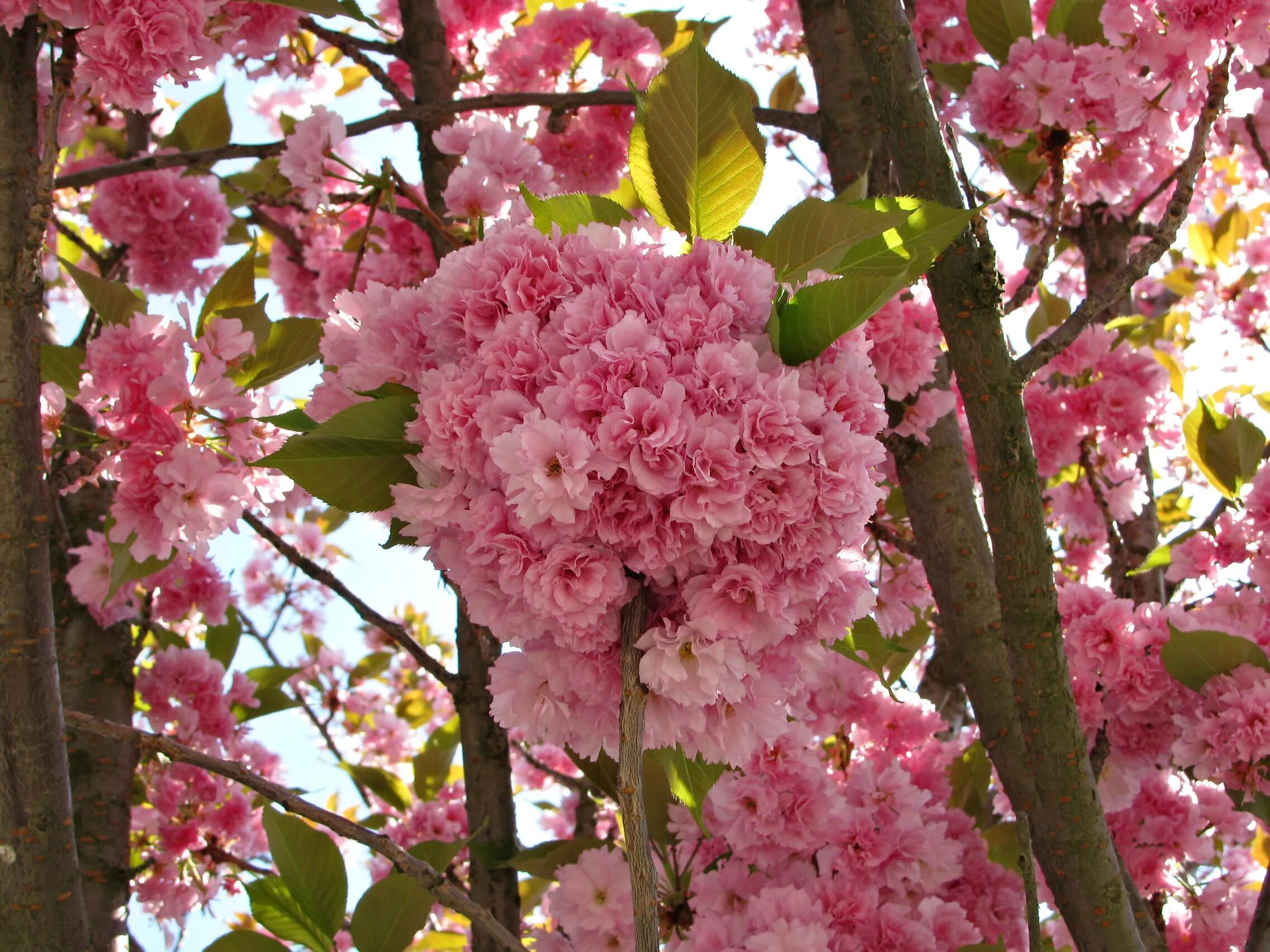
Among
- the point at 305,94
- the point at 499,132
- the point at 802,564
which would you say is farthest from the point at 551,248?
the point at 305,94

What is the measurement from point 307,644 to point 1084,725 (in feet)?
10.4

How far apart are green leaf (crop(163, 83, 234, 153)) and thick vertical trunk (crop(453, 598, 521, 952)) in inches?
54.9

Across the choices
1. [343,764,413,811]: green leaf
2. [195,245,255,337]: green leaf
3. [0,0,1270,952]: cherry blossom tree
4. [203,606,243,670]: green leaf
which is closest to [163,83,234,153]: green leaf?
[0,0,1270,952]: cherry blossom tree

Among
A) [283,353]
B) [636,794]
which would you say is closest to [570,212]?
[636,794]

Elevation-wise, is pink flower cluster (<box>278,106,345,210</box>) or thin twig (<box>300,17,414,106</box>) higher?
thin twig (<box>300,17,414,106</box>)

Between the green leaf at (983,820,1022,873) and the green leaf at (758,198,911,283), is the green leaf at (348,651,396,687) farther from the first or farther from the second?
the green leaf at (758,198,911,283)

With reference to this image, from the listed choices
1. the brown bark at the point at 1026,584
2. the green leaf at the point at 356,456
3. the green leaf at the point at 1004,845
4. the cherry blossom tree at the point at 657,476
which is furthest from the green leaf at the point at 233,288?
the green leaf at the point at 1004,845

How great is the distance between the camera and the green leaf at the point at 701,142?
3.28 ft

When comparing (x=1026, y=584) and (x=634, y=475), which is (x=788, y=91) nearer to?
(x=1026, y=584)

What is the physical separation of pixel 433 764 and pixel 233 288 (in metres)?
1.52

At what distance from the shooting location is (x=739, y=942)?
5.17ft

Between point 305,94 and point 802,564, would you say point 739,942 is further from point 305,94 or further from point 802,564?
point 305,94

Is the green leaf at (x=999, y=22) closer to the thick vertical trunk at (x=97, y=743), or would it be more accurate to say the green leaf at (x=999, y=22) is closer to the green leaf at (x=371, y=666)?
Answer: the thick vertical trunk at (x=97, y=743)

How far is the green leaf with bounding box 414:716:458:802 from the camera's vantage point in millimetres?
2871
